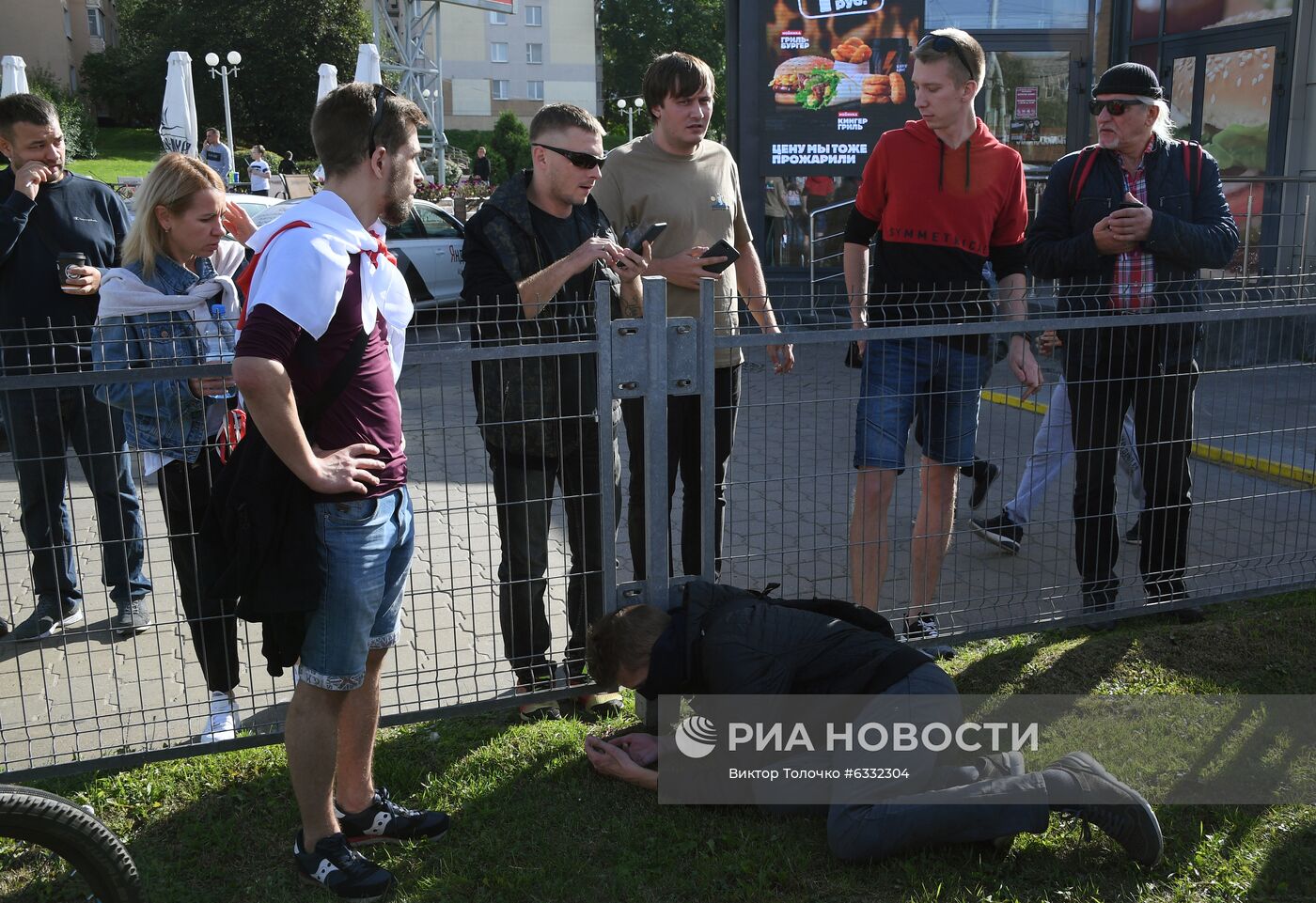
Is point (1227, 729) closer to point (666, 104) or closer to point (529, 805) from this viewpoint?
point (529, 805)

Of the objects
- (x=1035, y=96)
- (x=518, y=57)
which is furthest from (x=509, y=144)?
(x=1035, y=96)

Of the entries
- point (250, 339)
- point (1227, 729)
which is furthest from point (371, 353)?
point (1227, 729)

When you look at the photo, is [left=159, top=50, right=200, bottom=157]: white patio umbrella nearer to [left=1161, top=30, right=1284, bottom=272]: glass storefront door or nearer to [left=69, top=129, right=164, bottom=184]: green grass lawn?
[left=1161, top=30, right=1284, bottom=272]: glass storefront door

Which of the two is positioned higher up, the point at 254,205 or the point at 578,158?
the point at 254,205

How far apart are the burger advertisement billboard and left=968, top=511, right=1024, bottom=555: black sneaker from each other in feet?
23.0

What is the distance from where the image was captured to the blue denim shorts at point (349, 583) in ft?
8.89

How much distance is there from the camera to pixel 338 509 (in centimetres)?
270

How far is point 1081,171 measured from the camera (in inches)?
179

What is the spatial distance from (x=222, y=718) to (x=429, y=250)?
1020 cm

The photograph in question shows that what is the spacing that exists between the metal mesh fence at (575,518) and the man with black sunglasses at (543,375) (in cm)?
1

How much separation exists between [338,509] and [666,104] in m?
2.11

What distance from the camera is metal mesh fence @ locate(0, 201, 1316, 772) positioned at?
3.39m

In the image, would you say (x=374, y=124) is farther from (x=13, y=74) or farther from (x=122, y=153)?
(x=122, y=153)

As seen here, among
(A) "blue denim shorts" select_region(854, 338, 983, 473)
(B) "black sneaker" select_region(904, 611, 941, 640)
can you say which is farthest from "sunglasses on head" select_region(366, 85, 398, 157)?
(B) "black sneaker" select_region(904, 611, 941, 640)
